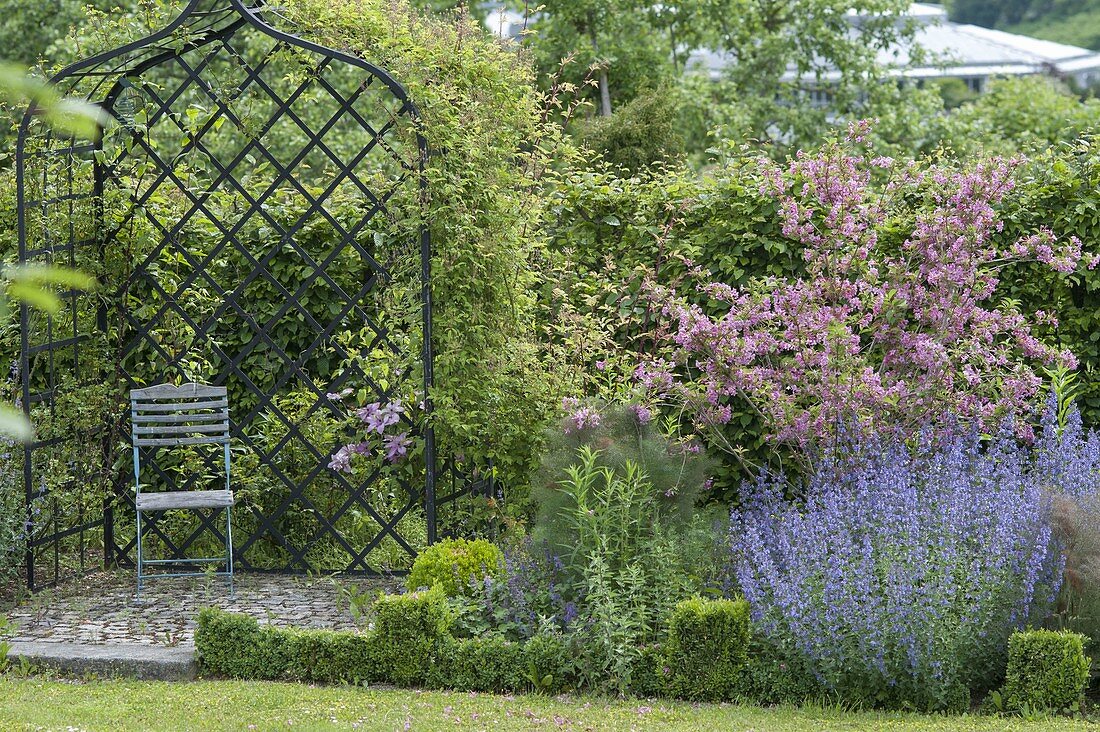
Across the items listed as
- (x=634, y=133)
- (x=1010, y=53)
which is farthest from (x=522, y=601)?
(x=1010, y=53)

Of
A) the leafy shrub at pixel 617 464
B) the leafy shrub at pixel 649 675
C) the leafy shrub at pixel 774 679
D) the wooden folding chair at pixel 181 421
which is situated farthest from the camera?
the wooden folding chair at pixel 181 421

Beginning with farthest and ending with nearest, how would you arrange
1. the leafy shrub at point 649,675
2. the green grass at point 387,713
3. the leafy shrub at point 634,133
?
the leafy shrub at point 634,133
the leafy shrub at point 649,675
the green grass at point 387,713

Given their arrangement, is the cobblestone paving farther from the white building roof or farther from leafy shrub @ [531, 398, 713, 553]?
the white building roof

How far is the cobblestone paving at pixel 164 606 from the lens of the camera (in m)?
5.11

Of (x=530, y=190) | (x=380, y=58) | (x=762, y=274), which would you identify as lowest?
(x=762, y=274)

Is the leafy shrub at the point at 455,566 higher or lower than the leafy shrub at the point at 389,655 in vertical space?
higher

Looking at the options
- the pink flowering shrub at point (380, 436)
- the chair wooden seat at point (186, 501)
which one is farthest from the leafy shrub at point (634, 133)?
the chair wooden seat at point (186, 501)

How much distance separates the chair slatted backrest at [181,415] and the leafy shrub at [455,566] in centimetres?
147

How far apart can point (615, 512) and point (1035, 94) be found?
52.3 ft

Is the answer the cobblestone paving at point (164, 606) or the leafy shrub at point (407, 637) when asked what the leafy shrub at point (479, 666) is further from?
the cobblestone paving at point (164, 606)

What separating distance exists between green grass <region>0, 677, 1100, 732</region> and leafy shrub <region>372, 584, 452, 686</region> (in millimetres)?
140

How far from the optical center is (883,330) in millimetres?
5449

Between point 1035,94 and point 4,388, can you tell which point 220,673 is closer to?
point 4,388

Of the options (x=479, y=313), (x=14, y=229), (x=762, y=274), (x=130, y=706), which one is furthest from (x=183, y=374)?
(x=762, y=274)
